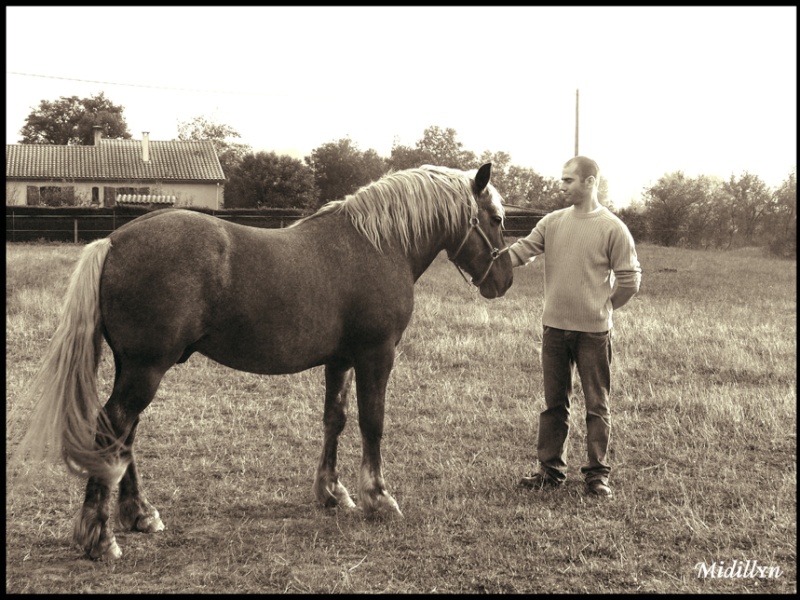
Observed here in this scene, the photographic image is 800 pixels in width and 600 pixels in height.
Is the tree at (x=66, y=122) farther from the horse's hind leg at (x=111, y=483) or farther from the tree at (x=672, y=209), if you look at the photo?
the horse's hind leg at (x=111, y=483)

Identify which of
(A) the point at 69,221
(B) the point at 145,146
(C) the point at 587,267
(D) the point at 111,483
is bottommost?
(D) the point at 111,483

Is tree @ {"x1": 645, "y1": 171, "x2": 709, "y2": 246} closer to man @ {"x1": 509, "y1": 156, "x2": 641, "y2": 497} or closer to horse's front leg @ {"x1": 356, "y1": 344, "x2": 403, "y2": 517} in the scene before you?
man @ {"x1": 509, "y1": 156, "x2": 641, "y2": 497}

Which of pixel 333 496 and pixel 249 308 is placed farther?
pixel 333 496

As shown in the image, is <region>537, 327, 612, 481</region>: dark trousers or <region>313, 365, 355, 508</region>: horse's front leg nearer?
<region>313, 365, 355, 508</region>: horse's front leg

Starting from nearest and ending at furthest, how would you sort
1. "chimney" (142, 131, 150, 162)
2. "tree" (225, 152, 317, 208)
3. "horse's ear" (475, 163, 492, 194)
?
"horse's ear" (475, 163, 492, 194), "tree" (225, 152, 317, 208), "chimney" (142, 131, 150, 162)

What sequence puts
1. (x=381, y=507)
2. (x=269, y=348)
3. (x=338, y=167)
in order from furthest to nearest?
(x=338, y=167), (x=381, y=507), (x=269, y=348)

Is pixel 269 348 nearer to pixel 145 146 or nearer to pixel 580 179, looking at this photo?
pixel 580 179

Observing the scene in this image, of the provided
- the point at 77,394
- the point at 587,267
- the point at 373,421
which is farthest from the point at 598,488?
the point at 77,394

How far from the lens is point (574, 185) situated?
4605 millimetres

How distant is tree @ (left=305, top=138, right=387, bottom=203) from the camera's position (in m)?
32.8

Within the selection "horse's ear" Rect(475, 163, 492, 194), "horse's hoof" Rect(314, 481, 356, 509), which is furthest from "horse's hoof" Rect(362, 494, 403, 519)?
"horse's ear" Rect(475, 163, 492, 194)

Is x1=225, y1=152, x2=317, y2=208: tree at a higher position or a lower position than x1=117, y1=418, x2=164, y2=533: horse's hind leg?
higher

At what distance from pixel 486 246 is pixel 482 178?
430 millimetres
